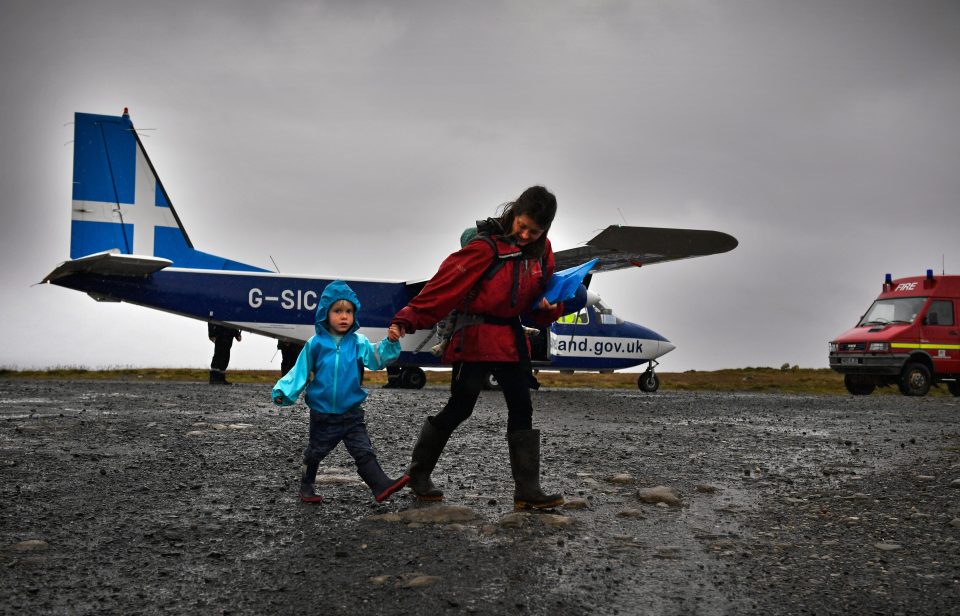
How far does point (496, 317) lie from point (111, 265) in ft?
38.6

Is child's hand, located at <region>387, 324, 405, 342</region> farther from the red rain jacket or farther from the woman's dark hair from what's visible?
the woman's dark hair

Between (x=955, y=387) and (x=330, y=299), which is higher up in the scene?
(x=330, y=299)

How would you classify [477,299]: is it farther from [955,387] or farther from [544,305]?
[955,387]

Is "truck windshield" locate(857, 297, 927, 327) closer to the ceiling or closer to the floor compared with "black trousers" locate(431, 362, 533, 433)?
closer to the ceiling

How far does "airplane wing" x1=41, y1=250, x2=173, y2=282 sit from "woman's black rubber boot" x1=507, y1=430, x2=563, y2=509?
11406mm

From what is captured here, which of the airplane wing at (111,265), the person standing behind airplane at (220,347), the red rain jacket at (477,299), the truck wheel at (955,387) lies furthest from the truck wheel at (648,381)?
the red rain jacket at (477,299)

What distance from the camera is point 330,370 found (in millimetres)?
4617

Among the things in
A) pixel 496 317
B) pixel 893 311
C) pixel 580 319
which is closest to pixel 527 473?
pixel 496 317

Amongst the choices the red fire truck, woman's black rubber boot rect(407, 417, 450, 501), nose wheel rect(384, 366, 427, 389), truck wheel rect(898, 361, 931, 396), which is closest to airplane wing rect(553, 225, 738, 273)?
nose wheel rect(384, 366, 427, 389)

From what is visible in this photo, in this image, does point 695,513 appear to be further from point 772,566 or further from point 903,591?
point 903,591

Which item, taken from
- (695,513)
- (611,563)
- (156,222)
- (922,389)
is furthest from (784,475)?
(922,389)

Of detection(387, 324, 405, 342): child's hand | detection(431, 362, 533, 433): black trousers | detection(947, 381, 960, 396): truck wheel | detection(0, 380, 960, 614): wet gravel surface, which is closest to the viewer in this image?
detection(0, 380, 960, 614): wet gravel surface

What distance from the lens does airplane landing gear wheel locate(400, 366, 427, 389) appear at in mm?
18047

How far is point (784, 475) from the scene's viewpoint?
19.1 feet
